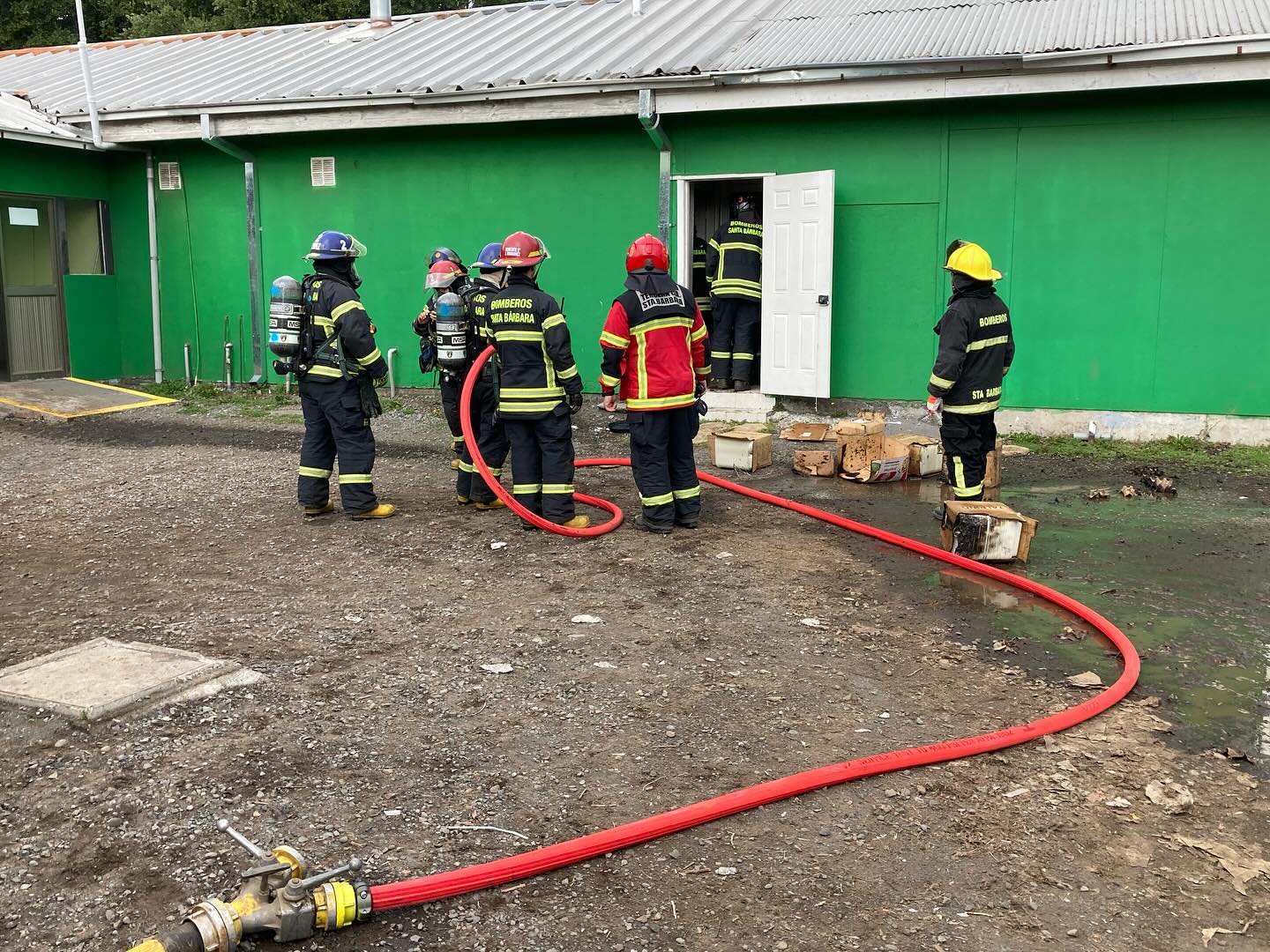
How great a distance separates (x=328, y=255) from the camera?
23.1 feet

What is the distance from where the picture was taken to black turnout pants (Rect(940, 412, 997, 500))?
6.95 metres

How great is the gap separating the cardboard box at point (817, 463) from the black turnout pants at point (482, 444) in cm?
254

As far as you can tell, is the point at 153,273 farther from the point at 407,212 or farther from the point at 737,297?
the point at 737,297

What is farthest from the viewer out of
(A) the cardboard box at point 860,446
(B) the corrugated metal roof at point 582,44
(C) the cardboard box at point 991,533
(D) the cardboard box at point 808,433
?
(B) the corrugated metal roof at point 582,44

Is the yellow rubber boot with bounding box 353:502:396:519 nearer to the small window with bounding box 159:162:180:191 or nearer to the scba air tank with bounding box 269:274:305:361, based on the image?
the scba air tank with bounding box 269:274:305:361

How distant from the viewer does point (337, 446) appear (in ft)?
23.9

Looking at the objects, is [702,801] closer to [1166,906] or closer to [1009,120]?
[1166,906]

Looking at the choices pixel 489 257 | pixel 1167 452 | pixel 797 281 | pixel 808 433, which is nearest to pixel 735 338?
pixel 797 281

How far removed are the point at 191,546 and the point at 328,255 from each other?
2048 mm

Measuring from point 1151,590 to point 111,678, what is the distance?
5066mm

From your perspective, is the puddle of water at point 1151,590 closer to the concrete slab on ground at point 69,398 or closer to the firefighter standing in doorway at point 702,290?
the firefighter standing in doorway at point 702,290

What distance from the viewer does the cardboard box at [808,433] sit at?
958 centimetres

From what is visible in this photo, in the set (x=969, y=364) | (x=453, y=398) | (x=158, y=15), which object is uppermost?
(x=158, y=15)

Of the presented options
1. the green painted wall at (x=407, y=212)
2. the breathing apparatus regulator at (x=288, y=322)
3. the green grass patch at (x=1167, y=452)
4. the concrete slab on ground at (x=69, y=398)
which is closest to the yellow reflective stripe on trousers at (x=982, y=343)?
the green grass patch at (x=1167, y=452)
